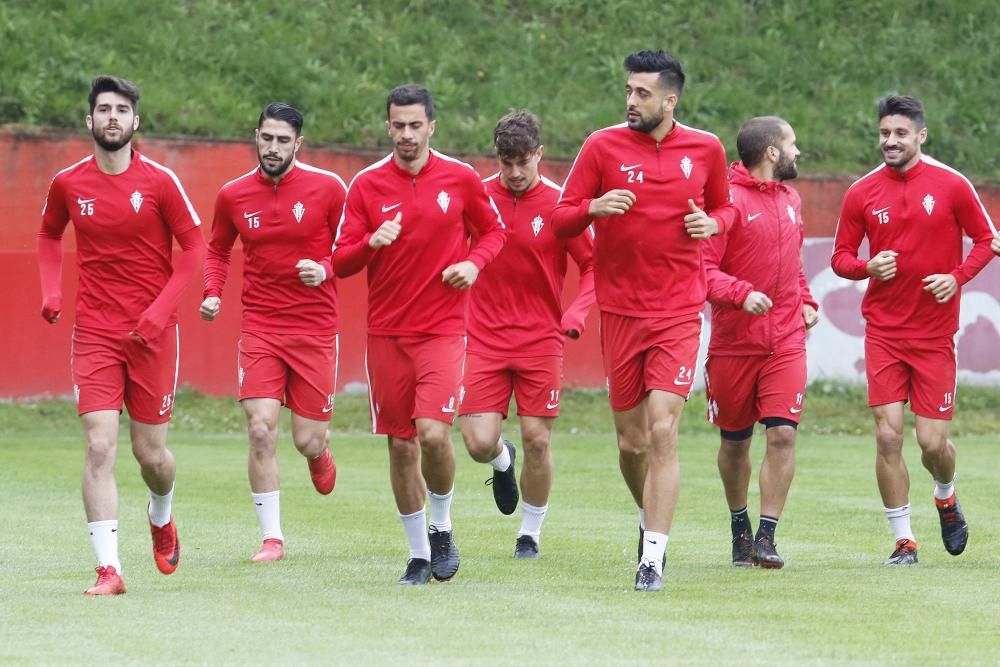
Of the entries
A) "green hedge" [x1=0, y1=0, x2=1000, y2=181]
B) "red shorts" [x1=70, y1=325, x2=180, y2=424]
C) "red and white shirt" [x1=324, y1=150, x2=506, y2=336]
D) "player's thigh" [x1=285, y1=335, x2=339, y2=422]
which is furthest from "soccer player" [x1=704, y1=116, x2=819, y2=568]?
"green hedge" [x1=0, y1=0, x2=1000, y2=181]

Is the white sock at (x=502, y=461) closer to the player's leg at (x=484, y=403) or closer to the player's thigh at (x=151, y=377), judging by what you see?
the player's leg at (x=484, y=403)

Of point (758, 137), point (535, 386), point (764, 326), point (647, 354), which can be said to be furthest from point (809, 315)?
point (535, 386)

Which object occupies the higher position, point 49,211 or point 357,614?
point 49,211

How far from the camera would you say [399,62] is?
26.7 metres

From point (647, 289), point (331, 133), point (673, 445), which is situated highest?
point (331, 133)

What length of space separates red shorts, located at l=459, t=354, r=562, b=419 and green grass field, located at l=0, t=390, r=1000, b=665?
89 centimetres

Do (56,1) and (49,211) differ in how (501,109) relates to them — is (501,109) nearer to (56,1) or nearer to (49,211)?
(56,1)

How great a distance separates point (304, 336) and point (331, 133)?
1337 centimetres

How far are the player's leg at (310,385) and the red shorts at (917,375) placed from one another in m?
3.33

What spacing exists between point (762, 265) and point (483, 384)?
1.99m

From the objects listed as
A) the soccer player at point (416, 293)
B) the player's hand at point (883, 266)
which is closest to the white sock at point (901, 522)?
the player's hand at point (883, 266)

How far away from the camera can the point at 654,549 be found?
9.55 metres

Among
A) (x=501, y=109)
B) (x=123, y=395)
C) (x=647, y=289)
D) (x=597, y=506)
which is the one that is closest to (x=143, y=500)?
(x=597, y=506)

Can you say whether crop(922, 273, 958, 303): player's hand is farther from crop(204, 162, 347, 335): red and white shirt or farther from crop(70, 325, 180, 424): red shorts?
crop(70, 325, 180, 424): red shorts
